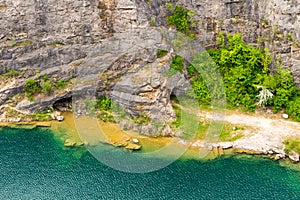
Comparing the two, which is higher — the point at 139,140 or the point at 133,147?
the point at 139,140

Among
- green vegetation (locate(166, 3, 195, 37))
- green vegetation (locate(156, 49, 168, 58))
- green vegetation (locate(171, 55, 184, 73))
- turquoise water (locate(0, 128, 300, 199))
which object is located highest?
green vegetation (locate(166, 3, 195, 37))

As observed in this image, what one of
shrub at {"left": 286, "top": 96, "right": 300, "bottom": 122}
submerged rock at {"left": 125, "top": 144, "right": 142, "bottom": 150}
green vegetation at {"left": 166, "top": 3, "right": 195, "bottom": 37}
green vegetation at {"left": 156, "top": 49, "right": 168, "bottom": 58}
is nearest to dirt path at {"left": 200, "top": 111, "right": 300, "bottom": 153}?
shrub at {"left": 286, "top": 96, "right": 300, "bottom": 122}

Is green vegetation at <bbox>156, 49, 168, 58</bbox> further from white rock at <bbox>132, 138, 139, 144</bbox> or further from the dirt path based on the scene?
white rock at <bbox>132, 138, 139, 144</bbox>

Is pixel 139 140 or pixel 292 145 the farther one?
pixel 139 140

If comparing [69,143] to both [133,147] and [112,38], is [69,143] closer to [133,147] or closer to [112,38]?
[133,147]

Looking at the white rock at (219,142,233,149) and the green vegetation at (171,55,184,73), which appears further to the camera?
the green vegetation at (171,55,184,73)

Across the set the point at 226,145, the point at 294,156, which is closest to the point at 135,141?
the point at 226,145
